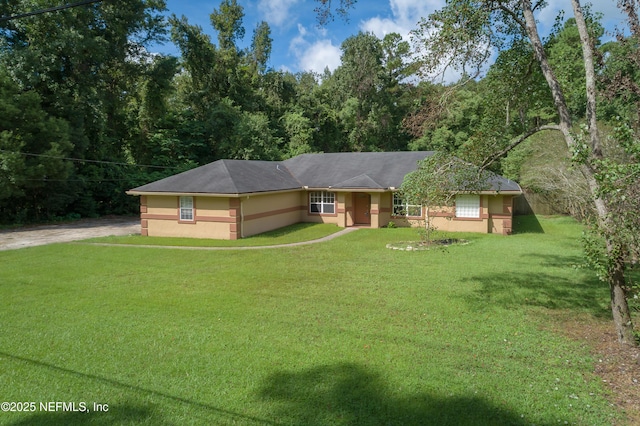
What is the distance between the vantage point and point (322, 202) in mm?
25109

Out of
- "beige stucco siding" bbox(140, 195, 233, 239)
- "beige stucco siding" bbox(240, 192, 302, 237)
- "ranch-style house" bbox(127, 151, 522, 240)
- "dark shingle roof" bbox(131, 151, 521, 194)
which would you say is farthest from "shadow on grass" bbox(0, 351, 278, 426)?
"beige stucco siding" bbox(240, 192, 302, 237)

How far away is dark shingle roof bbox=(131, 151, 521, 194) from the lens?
1948 cm

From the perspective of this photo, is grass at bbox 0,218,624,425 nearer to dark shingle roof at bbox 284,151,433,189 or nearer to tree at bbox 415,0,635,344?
tree at bbox 415,0,635,344

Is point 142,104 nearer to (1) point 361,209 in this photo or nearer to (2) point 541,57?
(1) point 361,209

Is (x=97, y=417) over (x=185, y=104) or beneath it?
beneath

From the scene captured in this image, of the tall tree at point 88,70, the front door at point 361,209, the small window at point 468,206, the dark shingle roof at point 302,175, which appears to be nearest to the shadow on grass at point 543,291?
the dark shingle roof at point 302,175

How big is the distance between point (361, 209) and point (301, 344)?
1756 cm

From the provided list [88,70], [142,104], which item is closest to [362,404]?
[88,70]

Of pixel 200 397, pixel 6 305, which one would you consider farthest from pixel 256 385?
pixel 6 305

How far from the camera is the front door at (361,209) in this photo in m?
23.8

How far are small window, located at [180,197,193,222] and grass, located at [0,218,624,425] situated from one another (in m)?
6.64

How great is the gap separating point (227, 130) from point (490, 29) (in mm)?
30373

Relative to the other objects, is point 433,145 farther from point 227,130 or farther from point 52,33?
point 52,33

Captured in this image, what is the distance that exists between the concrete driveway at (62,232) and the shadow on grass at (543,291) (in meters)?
17.5
